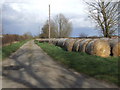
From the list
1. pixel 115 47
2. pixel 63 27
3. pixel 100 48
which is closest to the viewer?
pixel 115 47

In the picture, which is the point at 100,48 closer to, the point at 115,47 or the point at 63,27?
the point at 115,47

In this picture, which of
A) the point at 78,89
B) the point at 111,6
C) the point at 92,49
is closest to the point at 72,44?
the point at 92,49

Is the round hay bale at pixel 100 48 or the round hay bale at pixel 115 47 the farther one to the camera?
the round hay bale at pixel 100 48

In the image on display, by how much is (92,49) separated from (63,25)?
7080 centimetres

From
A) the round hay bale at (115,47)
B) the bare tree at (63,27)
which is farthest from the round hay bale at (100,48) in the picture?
the bare tree at (63,27)

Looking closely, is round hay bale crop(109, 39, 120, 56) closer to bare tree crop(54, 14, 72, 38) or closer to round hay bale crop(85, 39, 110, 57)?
round hay bale crop(85, 39, 110, 57)

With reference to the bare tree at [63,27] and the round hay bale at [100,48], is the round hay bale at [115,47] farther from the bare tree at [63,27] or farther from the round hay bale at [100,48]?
the bare tree at [63,27]

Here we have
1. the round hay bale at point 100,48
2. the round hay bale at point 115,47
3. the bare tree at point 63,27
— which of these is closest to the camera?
the round hay bale at point 115,47

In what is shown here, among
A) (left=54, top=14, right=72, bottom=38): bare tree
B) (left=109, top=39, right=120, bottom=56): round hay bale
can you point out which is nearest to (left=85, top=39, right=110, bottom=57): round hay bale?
(left=109, top=39, right=120, bottom=56): round hay bale

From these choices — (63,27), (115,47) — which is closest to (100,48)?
(115,47)

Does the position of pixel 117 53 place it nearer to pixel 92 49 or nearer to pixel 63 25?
pixel 92 49

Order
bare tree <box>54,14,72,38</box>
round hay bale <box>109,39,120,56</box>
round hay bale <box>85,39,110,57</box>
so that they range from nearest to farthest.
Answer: round hay bale <box>109,39,120,56</box>, round hay bale <box>85,39,110,57</box>, bare tree <box>54,14,72,38</box>

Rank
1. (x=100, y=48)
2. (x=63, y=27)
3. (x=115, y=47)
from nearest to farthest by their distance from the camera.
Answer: (x=115, y=47) → (x=100, y=48) → (x=63, y=27)

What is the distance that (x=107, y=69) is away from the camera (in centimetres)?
908
